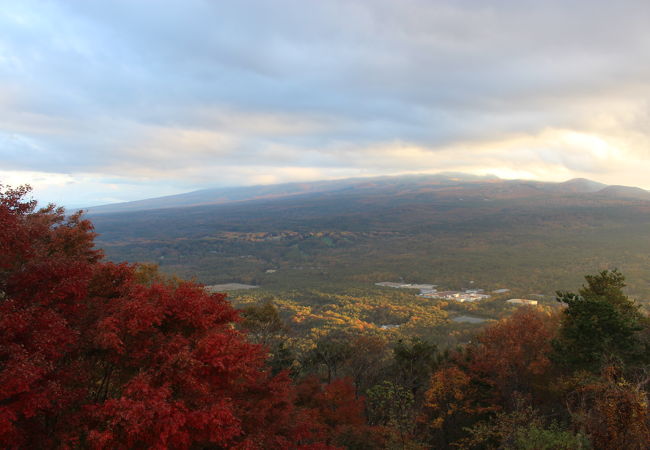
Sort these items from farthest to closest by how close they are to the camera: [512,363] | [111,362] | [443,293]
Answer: [443,293] < [512,363] < [111,362]

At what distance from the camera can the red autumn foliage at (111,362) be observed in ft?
24.5

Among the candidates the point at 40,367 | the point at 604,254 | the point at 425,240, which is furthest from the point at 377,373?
the point at 425,240

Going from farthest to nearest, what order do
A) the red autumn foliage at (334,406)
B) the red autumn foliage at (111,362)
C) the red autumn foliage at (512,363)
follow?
1. the red autumn foliage at (512,363)
2. the red autumn foliage at (334,406)
3. the red autumn foliage at (111,362)

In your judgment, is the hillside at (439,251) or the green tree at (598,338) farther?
the hillside at (439,251)

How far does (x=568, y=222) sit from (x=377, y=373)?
165214mm

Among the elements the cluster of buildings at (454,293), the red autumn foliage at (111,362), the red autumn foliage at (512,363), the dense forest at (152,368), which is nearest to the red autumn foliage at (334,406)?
the dense forest at (152,368)

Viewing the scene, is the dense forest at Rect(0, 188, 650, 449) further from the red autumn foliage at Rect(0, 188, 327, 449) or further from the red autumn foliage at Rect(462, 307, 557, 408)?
the red autumn foliage at Rect(462, 307, 557, 408)

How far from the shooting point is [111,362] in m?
9.09

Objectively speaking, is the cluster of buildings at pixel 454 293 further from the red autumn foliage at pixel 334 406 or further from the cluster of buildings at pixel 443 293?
the red autumn foliage at pixel 334 406

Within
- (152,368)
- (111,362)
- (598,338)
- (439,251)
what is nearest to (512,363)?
(598,338)

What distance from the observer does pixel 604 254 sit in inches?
4264

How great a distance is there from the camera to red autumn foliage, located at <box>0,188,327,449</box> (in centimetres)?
746

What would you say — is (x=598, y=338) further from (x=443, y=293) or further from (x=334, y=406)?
(x=443, y=293)

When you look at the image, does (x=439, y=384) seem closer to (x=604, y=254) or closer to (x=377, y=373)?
(x=377, y=373)
